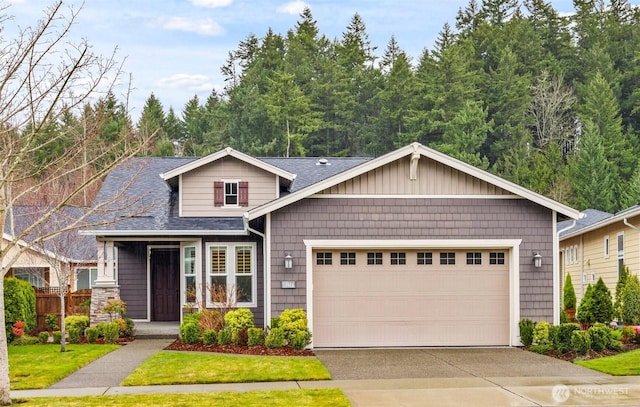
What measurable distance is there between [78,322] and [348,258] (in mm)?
6800

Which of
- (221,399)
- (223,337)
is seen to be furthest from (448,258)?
(221,399)

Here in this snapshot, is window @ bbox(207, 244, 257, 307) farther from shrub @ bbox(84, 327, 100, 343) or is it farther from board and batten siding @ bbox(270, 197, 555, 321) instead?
shrub @ bbox(84, 327, 100, 343)

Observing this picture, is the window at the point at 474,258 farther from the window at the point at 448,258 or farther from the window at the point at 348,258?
the window at the point at 348,258

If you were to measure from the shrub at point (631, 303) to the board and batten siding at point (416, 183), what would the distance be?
5944mm

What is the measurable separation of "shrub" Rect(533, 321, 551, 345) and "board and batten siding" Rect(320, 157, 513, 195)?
308 centimetres

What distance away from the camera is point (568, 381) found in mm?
13578

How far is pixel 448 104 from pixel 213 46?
21304mm

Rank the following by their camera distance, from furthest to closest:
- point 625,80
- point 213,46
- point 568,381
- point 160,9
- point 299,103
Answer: point 213,46 < point 625,80 < point 299,103 < point 160,9 < point 568,381

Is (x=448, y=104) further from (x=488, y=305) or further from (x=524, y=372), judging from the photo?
(x=524, y=372)

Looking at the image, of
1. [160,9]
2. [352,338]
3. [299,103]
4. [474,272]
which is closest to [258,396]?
[352,338]

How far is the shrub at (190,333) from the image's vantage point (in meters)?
18.5

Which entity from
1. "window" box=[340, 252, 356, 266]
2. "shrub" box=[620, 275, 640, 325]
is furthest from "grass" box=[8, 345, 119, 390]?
"shrub" box=[620, 275, 640, 325]

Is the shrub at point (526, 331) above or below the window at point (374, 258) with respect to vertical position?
below

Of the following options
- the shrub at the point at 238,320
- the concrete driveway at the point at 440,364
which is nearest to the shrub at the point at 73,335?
the shrub at the point at 238,320
